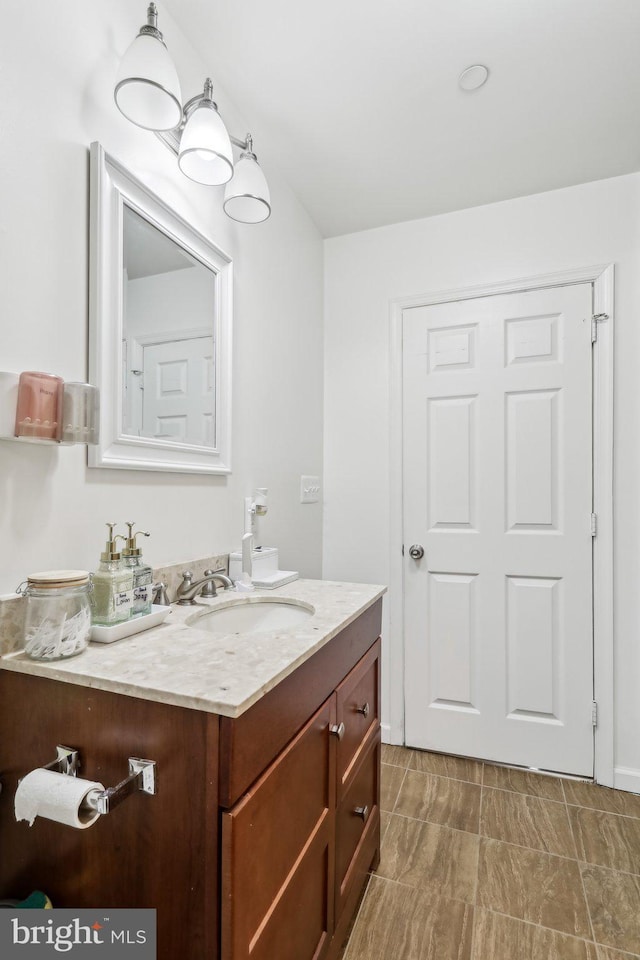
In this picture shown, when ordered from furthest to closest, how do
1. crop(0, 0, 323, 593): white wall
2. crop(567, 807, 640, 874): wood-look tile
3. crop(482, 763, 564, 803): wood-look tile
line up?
crop(482, 763, 564, 803): wood-look tile < crop(567, 807, 640, 874): wood-look tile < crop(0, 0, 323, 593): white wall

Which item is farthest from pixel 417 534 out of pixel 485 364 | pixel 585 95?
pixel 585 95

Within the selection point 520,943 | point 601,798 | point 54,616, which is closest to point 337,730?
point 54,616

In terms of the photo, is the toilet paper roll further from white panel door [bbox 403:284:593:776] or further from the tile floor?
white panel door [bbox 403:284:593:776]

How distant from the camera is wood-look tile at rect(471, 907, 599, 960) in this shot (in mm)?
1226

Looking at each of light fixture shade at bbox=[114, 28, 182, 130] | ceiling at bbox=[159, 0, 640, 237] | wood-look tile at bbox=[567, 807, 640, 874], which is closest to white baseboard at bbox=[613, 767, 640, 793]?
wood-look tile at bbox=[567, 807, 640, 874]

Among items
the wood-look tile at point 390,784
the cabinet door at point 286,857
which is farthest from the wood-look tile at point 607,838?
the cabinet door at point 286,857

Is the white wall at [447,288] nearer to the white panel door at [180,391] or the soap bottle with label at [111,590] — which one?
the white panel door at [180,391]

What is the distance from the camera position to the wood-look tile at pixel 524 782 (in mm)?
1916

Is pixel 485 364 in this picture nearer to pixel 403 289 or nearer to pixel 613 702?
pixel 403 289

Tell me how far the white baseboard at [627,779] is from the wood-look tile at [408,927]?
963mm

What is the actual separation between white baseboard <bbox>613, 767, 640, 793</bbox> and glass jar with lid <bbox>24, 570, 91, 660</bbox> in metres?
2.14

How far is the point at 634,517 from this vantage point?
6.45ft

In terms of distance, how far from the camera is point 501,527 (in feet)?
7.04

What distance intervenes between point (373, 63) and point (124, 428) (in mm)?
1363
